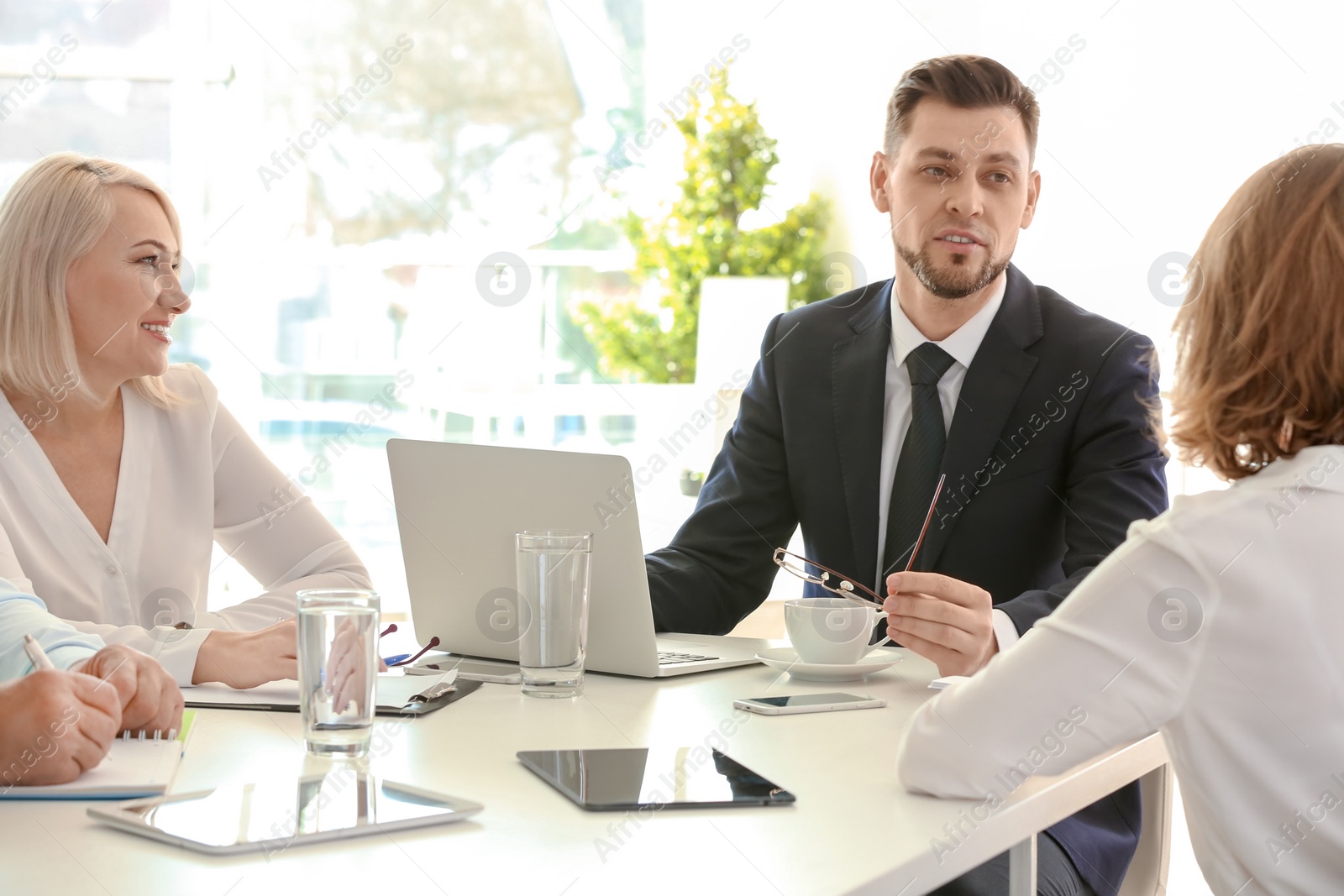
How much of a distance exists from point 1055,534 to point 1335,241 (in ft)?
3.12

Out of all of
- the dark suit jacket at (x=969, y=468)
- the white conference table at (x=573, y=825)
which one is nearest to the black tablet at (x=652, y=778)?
the white conference table at (x=573, y=825)

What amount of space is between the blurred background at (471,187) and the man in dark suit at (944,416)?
2.82m

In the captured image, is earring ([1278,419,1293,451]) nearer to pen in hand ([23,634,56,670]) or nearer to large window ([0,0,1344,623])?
pen in hand ([23,634,56,670])

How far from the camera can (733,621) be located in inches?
72.4

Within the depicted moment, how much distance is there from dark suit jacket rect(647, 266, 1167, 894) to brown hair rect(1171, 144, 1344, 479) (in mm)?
579

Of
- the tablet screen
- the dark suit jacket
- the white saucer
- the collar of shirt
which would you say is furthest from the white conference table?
the collar of shirt

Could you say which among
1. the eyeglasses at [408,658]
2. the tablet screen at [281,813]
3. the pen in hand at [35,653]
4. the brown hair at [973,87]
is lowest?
the eyeglasses at [408,658]

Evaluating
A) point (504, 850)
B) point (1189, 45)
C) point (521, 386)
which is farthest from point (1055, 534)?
point (521, 386)

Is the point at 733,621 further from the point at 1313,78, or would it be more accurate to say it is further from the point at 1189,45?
the point at 1189,45

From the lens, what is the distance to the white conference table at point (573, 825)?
29.2 inches

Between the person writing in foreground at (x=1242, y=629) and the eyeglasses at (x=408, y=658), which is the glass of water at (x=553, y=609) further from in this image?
the person writing in foreground at (x=1242, y=629)

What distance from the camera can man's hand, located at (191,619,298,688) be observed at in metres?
1.28

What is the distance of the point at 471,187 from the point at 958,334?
4.84 m

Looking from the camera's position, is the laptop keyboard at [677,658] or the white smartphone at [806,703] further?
the laptop keyboard at [677,658]
